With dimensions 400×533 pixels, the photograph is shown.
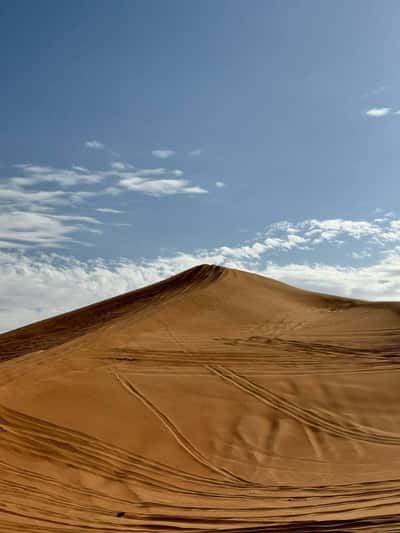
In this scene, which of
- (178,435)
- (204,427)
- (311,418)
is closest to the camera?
(178,435)

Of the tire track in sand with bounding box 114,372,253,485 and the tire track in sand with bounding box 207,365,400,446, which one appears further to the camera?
the tire track in sand with bounding box 207,365,400,446

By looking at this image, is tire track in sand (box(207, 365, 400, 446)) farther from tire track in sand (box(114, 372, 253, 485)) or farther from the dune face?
tire track in sand (box(114, 372, 253, 485))

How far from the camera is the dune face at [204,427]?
6.48 m

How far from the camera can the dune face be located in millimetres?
6480

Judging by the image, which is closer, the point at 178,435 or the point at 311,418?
the point at 178,435

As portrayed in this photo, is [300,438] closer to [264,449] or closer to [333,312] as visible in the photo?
[264,449]

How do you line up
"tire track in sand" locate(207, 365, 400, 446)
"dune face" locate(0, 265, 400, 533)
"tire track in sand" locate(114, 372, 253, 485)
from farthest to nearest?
"tire track in sand" locate(207, 365, 400, 446) → "tire track in sand" locate(114, 372, 253, 485) → "dune face" locate(0, 265, 400, 533)

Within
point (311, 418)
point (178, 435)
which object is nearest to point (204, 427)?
point (178, 435)

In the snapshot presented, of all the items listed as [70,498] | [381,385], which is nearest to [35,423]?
[70,498]

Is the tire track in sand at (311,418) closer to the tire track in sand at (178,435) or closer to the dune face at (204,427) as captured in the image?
the dune face at (204,427)

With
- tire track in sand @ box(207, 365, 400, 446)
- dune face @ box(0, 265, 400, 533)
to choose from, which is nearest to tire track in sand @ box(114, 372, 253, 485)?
dune face @ box(0, 265, 400, 533)

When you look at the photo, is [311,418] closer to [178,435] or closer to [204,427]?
[204,427]

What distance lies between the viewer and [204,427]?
1023cm

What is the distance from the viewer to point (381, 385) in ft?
41.7
